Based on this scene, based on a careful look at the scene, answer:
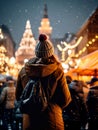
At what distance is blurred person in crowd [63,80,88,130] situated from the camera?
7156 millimetres

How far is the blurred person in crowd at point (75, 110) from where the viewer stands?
23.5ft

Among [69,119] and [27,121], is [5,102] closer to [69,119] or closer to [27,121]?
[69,119]

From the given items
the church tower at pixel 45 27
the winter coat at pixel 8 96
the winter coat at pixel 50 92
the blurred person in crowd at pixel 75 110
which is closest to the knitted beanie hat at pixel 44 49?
the winter coat at pixel 50 92

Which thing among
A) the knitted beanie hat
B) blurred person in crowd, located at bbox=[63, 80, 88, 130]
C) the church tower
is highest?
the church tower

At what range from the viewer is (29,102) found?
180 inches

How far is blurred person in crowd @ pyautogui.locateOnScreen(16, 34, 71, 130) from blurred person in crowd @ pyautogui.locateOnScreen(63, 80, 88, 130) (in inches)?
96.4

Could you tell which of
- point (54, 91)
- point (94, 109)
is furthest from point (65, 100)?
point (94, 109)

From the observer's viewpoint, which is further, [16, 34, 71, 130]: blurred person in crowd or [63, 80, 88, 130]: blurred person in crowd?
[63, 80, 88, 130]: blurred person in crowd

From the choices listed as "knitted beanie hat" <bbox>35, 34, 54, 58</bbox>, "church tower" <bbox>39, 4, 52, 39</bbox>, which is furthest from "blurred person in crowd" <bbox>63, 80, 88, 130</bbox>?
"church tower" <bbox>39, 4, 52, 39</bbox>

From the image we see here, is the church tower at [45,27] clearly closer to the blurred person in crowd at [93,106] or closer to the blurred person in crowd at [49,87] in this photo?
the blurred person in crowd at [93,106]

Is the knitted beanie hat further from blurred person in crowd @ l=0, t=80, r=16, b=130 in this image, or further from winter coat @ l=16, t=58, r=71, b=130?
blurred person in crowd @ l=0, t=80, r=16, b=130

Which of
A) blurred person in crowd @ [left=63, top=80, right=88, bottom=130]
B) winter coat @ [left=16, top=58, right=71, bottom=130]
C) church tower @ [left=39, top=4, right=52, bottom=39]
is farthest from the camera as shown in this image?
church tower @ [left=39, top=4, right=52, bottom=39]

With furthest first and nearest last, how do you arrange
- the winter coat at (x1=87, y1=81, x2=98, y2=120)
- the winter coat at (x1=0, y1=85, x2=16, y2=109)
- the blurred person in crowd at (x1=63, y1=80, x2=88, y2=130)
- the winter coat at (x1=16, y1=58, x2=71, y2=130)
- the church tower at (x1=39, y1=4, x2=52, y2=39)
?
the church tower at (x1=39, y1=4, x2=52, y2=39), the winter coat at (x1=0, y1=85, x2=16, y2=109), the winter coat at (x1=87, y1=81, x2=98, y2=120), the blurred person in crowd at (x1=63, y1=80, x2=88, y2=130), the winter coat at (x1=16, y1=58, x2=71, y2=130)

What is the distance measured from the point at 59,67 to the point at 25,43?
3651 inches
